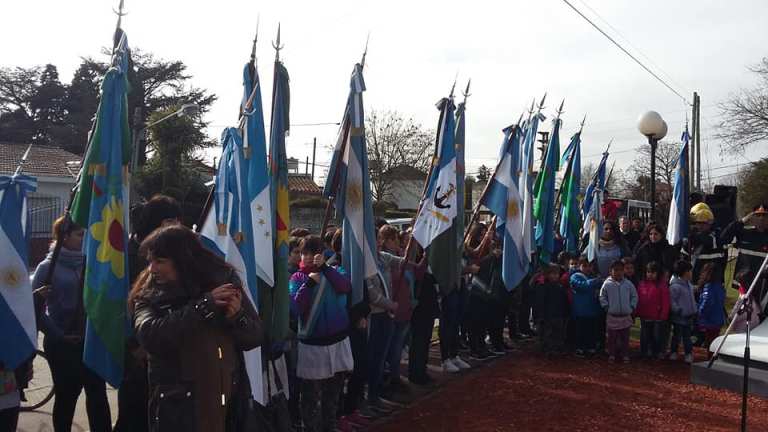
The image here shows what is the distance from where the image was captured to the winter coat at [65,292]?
4.34 meters

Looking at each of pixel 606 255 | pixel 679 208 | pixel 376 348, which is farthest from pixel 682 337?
pixel 376 348

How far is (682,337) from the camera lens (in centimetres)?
909

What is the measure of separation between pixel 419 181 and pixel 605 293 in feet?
107

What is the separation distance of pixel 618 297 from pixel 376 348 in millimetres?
3875

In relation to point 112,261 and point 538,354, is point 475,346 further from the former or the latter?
point 112,261

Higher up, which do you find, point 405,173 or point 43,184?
point 405,173

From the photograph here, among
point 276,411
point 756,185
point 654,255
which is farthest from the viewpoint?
point 756,185

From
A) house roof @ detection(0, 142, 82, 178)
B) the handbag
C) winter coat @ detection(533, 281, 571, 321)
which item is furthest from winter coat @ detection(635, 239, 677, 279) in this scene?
house roof @ detection(0, 142, 82, 178)

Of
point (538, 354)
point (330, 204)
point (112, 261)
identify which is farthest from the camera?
point (538, 354)

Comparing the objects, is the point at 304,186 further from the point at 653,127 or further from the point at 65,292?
the point at 65,292

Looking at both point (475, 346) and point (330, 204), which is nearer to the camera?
point (330, 204)

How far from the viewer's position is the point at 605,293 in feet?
28.9

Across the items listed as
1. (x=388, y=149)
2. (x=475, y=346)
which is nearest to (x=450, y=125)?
(x=475, y=346)

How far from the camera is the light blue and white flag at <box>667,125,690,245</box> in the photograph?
1051 centimetres
